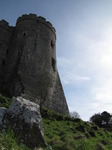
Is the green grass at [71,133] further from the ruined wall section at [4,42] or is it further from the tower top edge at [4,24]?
the tower top edge at [4,24]

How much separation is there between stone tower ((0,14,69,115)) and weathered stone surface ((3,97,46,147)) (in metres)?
14.4

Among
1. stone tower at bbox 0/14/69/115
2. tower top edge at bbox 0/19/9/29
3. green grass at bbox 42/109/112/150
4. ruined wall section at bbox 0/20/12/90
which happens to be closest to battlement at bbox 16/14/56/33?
stone tower at bbox 0/14/69/115

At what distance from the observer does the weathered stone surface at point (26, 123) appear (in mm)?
5361

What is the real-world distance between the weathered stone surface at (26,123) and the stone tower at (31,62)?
1436cm

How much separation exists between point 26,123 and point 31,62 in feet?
58.7

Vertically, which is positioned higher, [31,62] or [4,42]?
[4,42]

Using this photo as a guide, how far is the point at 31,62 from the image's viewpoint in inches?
909

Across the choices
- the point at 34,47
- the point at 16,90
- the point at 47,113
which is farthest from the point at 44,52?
the point at 47,113

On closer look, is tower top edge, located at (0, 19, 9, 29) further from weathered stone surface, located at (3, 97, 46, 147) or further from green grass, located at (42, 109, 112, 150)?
weathered stone surface, located at (3, 97, 46, 147)

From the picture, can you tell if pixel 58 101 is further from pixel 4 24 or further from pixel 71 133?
pixel 4 24

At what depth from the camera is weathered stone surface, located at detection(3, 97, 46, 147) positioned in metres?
5.36

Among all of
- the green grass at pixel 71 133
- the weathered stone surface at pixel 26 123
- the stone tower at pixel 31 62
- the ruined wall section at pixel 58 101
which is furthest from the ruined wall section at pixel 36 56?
the weathered stone surface at pixel 26 123

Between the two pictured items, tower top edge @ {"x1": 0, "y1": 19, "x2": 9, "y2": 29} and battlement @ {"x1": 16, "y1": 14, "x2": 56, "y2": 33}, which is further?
battlement @ {"x1": 16, "y1": 14, "x2": 56, "y2": 33}

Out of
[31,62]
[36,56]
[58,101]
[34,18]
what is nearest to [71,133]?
[58,101]
